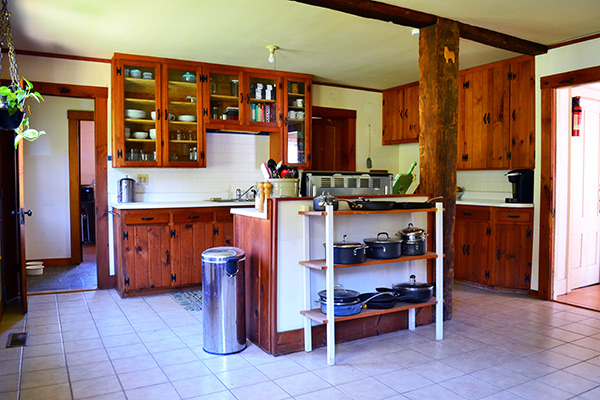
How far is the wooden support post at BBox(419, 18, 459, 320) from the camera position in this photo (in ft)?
12.9

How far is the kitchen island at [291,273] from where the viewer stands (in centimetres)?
318

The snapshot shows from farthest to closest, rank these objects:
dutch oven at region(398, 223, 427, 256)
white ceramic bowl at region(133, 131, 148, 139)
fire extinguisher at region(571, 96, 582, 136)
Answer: white ceramic bowl at region(133, 131, 148, 139) → fire extinguisher at region(571, 96, 582, 136) → dutch oven at region(398, 223, 427, 256)

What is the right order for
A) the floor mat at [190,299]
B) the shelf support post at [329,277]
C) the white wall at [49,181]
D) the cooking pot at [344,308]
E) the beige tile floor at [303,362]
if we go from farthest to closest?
the white wall at [49,181] → the floor mat at [190,299] → the cooking pot at [344,308] → the shelf support post at [329,277] → the beige tile floor at [303,362]

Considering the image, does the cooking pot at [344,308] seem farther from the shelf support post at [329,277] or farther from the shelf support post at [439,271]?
the shelf support post at [439,271]

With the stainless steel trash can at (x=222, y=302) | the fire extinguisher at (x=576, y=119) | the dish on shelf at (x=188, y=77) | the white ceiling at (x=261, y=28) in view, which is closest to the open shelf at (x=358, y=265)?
the stainless steel trash can at (x=222, y=302)

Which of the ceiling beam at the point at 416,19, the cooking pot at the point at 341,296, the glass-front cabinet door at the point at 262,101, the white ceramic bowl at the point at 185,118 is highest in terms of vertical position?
the ceiling beam at the point at 416,19

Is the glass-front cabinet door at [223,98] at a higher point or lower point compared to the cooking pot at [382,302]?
higher

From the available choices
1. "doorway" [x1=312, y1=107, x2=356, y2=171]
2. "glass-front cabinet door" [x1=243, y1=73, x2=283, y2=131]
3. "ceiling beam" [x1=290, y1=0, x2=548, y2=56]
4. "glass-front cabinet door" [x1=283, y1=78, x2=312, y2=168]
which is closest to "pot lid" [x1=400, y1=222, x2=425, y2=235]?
"ceiling beam" [x1=290, y1=0, x2=548, y2=56]

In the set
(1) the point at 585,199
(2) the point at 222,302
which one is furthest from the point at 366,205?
(1) the point at 585,199

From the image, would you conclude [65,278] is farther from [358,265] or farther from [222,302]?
[358,265]

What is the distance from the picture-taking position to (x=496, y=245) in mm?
5090

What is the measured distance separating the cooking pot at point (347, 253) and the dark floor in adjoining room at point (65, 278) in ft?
11.1

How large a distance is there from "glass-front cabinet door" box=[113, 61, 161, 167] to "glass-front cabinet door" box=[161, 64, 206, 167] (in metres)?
0.12

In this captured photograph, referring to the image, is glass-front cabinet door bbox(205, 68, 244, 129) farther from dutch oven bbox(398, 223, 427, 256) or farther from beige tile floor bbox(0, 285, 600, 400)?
dutch oven bbox(398, 223, 427, 256)
